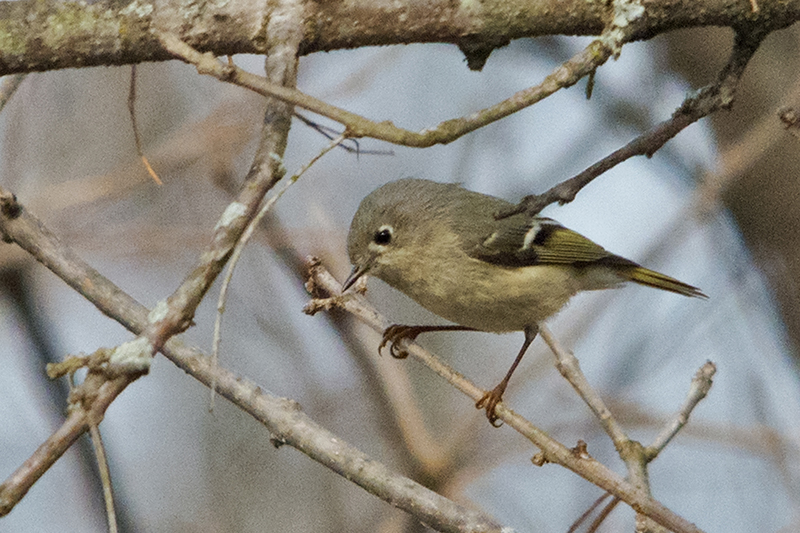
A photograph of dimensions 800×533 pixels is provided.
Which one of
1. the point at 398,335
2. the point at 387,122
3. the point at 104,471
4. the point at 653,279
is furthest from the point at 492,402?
the point at 104,471

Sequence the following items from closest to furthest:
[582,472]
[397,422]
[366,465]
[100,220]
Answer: [366,465] → [582,472] → [397,422] → [100,220]

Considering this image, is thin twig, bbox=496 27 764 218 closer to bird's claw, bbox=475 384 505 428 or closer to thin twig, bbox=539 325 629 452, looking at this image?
thin twig, bbox=539 325 629 452

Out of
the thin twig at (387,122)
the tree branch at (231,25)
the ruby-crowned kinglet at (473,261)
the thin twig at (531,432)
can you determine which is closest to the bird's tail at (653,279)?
the ruby-crowned kinglet at (473,261)

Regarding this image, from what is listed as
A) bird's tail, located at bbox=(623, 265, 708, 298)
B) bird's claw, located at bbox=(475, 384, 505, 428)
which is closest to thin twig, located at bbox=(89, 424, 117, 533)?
bird's claw, located at bbox=(475, 384, 505, 428)

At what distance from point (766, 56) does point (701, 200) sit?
0.51 m

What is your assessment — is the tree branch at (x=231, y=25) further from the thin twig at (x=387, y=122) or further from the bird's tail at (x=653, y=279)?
the bird's tail at (x=653, y=279)

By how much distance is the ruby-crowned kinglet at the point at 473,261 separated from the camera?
86.5 inches

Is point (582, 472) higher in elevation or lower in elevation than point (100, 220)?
lower

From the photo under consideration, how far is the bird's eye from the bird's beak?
0.32ft

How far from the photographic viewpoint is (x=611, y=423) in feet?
5.58

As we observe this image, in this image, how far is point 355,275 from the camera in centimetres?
208

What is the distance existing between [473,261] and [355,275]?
40cm

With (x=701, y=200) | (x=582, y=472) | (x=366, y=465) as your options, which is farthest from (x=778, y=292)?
(x=366, y=465)

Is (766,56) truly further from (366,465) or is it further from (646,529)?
(366,465)
